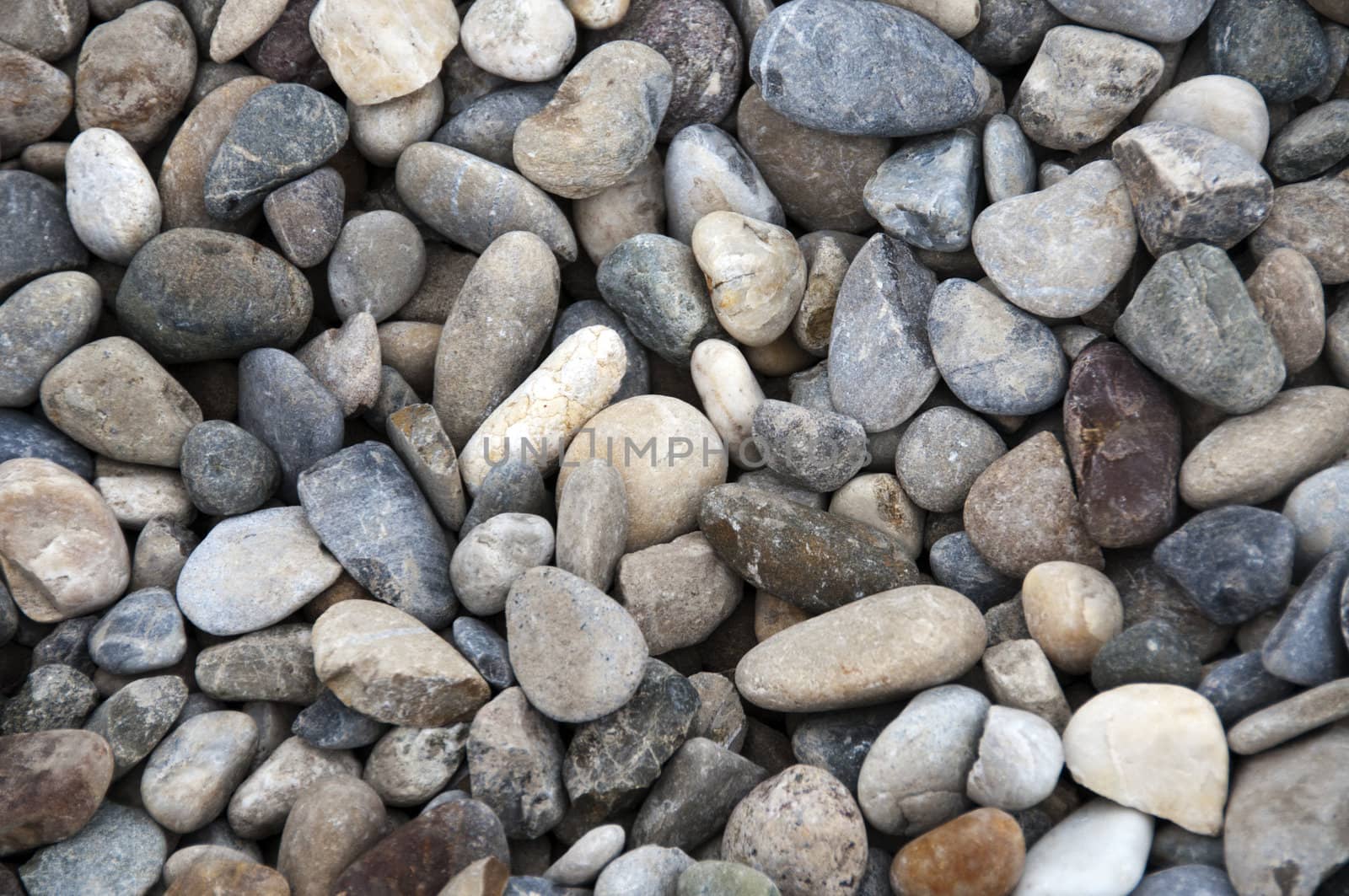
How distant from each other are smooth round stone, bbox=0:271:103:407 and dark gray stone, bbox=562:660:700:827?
1.25 metres

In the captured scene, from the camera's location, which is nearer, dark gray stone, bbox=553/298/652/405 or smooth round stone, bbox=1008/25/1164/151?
smooth round stone, bbox=1008/25/1164/151

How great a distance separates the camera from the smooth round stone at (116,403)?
1.95 metres

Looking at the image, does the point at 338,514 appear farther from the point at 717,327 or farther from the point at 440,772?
the point at 717,327

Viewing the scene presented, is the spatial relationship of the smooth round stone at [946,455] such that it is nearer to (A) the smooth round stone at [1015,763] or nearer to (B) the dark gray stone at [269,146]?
(A) the smooth round stone at [1015,763]

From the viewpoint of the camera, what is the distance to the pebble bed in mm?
1581

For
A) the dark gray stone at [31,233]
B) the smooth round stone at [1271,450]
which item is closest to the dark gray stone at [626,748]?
the smooth round stone at [1271,450]

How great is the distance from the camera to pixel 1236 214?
1790mm

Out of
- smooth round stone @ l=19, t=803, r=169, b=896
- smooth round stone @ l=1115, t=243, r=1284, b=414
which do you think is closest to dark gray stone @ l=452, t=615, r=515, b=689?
smooth round stone @ l=19, t=803, r=169, b=896

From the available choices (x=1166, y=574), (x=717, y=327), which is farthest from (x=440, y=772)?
(x=1166, y=574)

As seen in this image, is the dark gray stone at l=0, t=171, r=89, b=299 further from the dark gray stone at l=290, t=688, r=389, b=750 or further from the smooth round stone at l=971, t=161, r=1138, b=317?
the smooth round stone at l=971, t=161, r=1138, b=317

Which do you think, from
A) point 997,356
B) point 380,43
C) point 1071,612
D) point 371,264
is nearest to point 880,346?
point 997,356

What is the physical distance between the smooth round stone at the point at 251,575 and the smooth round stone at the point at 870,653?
83 centimetres

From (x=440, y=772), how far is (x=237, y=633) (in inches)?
18.3

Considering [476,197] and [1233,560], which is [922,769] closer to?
[1233,560]
